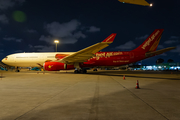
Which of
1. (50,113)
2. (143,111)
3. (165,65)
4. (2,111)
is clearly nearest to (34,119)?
(50,113)

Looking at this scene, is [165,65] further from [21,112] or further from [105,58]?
[21,112]

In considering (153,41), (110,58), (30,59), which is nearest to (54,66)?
(30,59)

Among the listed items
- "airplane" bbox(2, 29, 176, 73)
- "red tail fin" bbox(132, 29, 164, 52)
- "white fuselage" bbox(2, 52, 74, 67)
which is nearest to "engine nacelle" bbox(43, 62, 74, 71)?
"airplane" bbox(2, 29, 176, 73)

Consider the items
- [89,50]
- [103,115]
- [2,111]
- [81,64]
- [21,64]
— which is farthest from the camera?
[21,64]

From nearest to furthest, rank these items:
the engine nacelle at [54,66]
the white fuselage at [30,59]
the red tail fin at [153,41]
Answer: the engine nacelle at [54,66]
the red tail fin at [153,41]
the white fuselage at [30,59]

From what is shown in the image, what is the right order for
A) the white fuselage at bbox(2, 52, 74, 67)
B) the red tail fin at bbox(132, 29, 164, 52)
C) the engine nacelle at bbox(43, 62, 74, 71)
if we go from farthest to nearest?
the white fuselage at bbox(2, 52, 74, 67) < the red tail fin at bbox(132, 29, 164, 52) < the engine nacelle at bbox(43, 62, 74, 71)

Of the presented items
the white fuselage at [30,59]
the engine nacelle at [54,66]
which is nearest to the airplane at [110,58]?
the engine nacelle at [54,66]

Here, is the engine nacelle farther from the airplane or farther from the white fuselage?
the white fuselage

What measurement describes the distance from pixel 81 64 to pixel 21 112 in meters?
17.1

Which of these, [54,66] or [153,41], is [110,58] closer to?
[153,41]

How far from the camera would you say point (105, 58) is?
20688mm

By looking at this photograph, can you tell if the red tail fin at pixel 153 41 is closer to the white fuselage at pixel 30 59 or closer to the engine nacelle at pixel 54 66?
the white fuselage at pixel 30 59

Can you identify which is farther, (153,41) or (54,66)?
(153,41)

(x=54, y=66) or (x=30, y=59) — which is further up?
(x=30, y=59)
